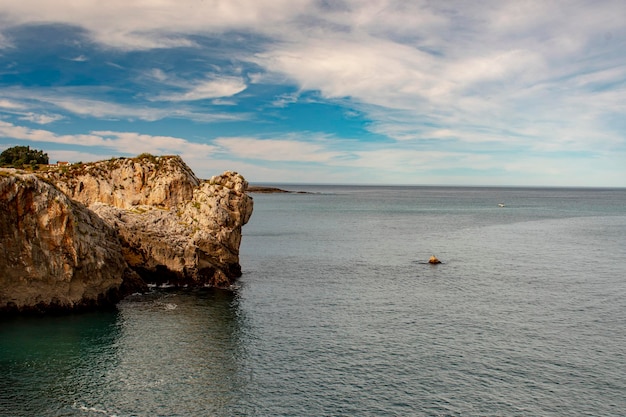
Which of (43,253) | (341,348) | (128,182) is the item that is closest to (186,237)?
(128,182)

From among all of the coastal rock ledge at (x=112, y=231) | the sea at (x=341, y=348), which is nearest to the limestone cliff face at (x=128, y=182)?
the coastal rock ledge at (x=112, y=231)

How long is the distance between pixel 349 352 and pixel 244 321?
13144mm

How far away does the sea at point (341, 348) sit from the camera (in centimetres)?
3388

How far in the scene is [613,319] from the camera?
170 feet

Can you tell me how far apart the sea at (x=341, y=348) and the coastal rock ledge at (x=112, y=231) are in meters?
3.32

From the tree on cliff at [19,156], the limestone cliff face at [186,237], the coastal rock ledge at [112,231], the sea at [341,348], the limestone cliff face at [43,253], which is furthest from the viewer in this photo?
the tree on cliff at [19,156]

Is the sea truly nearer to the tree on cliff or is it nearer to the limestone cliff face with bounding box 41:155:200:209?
the limestone cliff face with bounding box 41:155:200:209

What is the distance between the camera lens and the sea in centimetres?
3388

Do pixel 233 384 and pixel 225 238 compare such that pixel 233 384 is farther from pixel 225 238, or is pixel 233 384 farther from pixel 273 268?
pixel 273 268

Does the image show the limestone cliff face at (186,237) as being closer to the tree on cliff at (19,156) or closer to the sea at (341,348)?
the sea at (341,348)

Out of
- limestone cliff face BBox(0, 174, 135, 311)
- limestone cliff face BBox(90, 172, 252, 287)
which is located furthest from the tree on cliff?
limestone cliff face BBox(0, 174, 135, 311)

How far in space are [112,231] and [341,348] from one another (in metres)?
33.9

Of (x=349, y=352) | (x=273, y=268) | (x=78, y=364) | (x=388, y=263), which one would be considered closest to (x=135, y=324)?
(x=78, y=364)

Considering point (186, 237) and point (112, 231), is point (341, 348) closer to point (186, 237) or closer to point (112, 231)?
point (186, 237)
